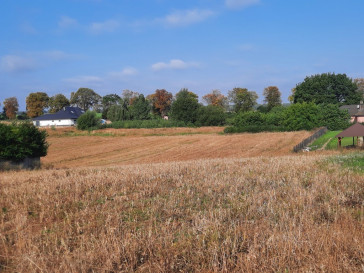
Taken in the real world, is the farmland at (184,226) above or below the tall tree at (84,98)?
below

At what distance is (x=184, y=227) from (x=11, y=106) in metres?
147

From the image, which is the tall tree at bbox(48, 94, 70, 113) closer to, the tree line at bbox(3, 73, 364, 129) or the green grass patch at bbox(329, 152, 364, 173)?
the tree line at bbox(3, 73, 364, 129)

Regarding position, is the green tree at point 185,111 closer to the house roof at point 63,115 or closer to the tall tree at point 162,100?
the house roof at point 63,115

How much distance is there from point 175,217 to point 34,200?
152 inches

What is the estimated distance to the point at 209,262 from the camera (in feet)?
14.7

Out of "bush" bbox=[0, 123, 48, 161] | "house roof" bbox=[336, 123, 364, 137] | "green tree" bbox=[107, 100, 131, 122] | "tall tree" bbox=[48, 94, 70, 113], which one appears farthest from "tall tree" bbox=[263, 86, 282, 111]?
"bush" bbox=[0, 123, 48, 161]

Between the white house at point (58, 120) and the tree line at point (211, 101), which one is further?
the white house at point (58, 120)

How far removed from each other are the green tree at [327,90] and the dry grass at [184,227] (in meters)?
89.3

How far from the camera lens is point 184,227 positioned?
5.71 m

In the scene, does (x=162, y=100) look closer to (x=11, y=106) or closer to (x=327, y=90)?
(x=327, y=90)

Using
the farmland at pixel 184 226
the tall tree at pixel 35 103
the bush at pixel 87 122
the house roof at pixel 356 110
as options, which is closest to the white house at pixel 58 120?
the bush at pixel 87 122

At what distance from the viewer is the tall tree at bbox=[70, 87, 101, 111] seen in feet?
430

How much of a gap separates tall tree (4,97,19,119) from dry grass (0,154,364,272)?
137883mm

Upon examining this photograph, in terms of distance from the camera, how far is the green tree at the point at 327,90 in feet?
306
